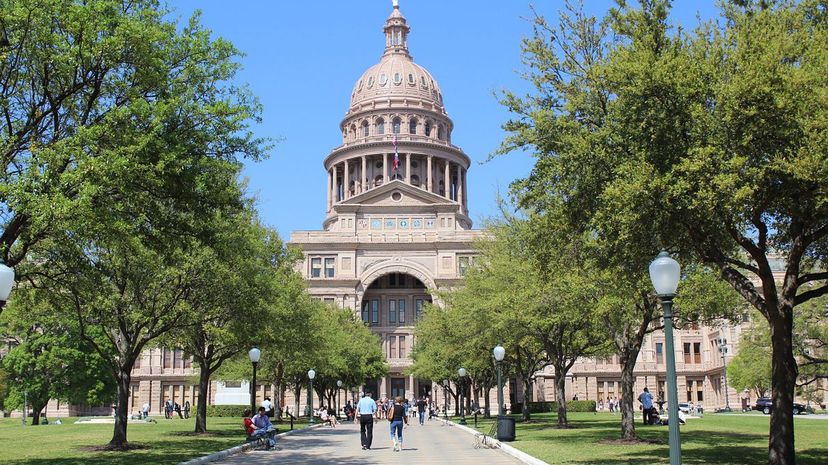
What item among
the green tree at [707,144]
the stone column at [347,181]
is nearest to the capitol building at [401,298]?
the stone column at [347,181]

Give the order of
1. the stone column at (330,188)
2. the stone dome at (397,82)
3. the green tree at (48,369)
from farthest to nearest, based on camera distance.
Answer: the stone dome at (397,82), the stone column at (330,188), the green tree at (48,369)

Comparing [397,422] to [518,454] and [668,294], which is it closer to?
[518,454]

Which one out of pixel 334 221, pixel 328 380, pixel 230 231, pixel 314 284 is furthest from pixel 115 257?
pixel 334 221

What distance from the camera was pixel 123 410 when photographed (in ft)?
94.6

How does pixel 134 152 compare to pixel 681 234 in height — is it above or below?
above

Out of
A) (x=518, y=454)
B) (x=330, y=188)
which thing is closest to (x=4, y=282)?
(x=518, y=454)

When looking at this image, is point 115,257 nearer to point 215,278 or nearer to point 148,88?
point 215,278

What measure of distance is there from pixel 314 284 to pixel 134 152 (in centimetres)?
8750

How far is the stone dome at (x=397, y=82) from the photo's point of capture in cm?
13650

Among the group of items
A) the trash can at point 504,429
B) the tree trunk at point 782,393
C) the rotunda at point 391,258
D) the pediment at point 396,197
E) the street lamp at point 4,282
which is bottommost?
the trash can at point 504,429

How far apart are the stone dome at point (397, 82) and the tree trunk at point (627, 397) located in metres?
107

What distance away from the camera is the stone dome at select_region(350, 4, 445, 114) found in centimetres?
13650

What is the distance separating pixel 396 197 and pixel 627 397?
81.7 metres

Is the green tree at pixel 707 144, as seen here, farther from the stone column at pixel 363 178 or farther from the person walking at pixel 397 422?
the stone column at pixel 363 178
